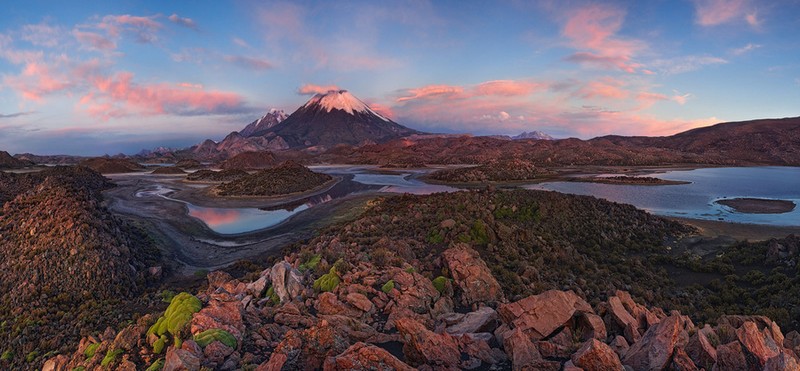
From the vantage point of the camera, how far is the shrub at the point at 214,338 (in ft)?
20.9

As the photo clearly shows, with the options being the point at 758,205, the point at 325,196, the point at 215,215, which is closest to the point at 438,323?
the point at 215,215

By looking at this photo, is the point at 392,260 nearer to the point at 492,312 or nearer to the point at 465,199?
the point at 492,312

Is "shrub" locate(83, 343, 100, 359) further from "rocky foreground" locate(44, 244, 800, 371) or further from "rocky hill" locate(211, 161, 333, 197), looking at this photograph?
"rocky hill" locate(211, 161, 333, 197)

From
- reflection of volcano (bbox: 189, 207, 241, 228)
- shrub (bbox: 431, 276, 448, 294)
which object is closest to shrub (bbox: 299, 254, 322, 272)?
shrub (bbox: 431, 276, 448, 294)

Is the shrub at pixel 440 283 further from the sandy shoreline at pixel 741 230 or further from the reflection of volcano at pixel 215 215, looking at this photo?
the reflection of volcano at pixel 215 215

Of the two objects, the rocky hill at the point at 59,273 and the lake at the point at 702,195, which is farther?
the lake at the point at 702,195

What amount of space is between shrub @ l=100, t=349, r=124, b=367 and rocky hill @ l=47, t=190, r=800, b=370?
0.02m

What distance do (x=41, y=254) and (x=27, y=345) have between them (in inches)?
251

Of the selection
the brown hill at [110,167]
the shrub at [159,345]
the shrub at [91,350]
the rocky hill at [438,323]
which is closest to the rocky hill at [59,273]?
the shrub at [91,350]

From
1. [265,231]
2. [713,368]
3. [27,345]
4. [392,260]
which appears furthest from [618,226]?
[27,345]

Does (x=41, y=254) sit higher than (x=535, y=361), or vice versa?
(x=535, y=361)

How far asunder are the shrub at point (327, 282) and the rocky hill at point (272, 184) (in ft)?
139

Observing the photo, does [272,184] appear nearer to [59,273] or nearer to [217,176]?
[217,176]

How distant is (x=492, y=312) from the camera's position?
7512 mm
